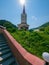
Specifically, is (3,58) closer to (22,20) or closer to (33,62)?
(33,62)

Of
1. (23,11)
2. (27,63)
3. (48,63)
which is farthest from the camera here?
(23,11)

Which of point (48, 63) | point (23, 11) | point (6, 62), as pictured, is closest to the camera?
point (48, 63)

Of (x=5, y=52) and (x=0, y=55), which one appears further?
(x=5, y=52)

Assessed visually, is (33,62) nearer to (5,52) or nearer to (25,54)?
(25,54)

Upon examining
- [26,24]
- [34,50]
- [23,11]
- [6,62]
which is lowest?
[6,62]

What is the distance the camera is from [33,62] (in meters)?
4.61

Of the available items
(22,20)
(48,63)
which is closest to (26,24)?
(22,20)

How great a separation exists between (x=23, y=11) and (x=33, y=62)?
21.6 metres

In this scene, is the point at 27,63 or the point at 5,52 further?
the point at 5,52

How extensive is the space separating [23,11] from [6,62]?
20.0 meters

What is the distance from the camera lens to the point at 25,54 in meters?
5.62

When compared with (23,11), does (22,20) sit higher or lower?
lower

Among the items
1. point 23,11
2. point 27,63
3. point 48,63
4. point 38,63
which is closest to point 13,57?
point 27,63

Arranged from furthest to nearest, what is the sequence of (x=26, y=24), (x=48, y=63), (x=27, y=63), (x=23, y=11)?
(x=23, y=11) < (x=26, y=24) < (x=27, y=63) < (x=48, y=63)
